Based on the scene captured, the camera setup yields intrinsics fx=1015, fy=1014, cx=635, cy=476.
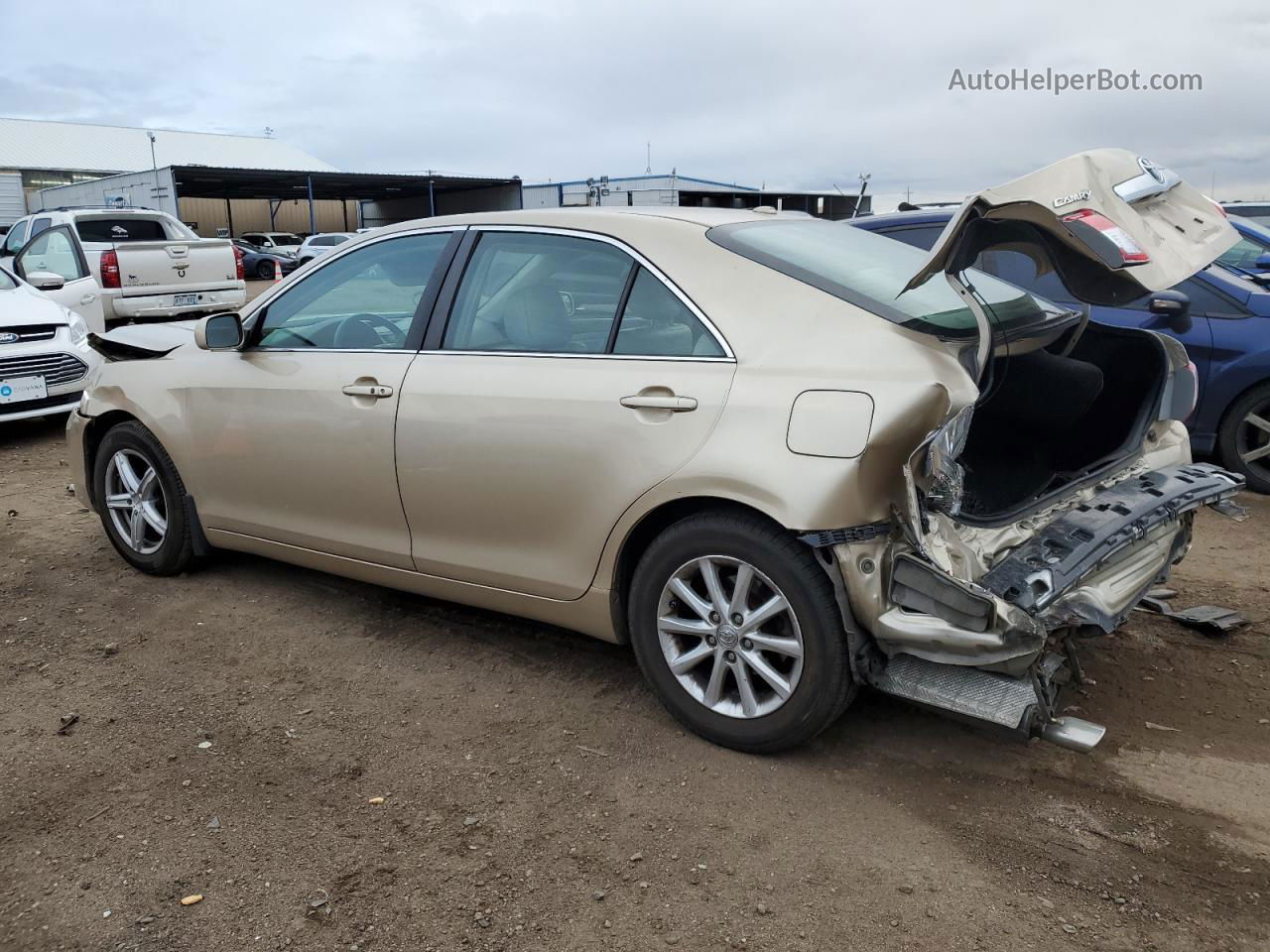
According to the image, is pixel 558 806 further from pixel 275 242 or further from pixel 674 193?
pixel 275 242

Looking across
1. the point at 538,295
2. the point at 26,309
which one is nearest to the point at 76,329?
the point at 26,309

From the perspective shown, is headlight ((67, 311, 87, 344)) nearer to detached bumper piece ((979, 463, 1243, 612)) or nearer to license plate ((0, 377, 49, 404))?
license plate ((0, 377, 49, 404))

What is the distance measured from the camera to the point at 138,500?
4.77m

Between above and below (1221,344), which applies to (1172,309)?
above

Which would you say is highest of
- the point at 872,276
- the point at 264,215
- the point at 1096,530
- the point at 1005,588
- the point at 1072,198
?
the point at 264,215

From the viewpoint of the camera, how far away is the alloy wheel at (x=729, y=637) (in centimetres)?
300

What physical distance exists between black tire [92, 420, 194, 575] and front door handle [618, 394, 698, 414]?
2497mm

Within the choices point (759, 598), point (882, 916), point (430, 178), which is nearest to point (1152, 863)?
point (882, 916)

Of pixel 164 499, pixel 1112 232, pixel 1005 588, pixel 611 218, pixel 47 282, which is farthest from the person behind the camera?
pixel 47 282

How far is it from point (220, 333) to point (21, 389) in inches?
188

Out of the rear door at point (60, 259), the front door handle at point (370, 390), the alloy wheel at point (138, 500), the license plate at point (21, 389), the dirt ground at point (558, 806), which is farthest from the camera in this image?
the rear door at point (60, 259)

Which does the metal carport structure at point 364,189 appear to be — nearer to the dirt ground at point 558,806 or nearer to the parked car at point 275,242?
the parked car at point 275,242

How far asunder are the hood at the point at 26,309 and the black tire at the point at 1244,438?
8593 millimetres

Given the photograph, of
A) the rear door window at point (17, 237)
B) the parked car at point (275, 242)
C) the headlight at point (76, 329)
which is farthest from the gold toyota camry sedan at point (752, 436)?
the parked car at point (275, 242)
